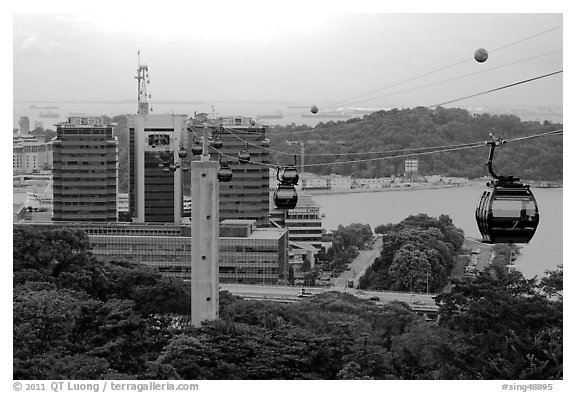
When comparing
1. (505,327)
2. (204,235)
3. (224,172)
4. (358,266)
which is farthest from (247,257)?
(505,327)

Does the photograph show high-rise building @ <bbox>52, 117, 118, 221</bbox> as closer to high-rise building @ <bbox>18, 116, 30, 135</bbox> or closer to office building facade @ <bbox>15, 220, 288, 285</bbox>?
high-rise building @ <bbox>18, 116, 30, 135</bbox>

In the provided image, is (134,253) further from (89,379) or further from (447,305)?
(89,379)

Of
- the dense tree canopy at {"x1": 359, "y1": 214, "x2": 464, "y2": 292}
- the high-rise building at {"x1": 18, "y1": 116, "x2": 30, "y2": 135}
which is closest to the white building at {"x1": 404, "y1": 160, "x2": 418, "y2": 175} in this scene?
the dense tree canopy at {"x1": 359, "y1": 214, "x2": 464, "y2": 292}

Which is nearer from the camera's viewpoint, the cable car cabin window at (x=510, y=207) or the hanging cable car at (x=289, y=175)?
the cable car cabin window at (x=510, y=207)

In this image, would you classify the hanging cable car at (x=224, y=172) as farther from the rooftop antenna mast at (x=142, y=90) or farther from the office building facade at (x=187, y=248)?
the rooftop antenna mast at (x=142, y=90)

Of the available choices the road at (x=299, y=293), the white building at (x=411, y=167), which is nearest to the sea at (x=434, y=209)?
the white building at (x=411, y=167)

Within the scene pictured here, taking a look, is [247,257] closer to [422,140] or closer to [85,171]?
[85,171]
